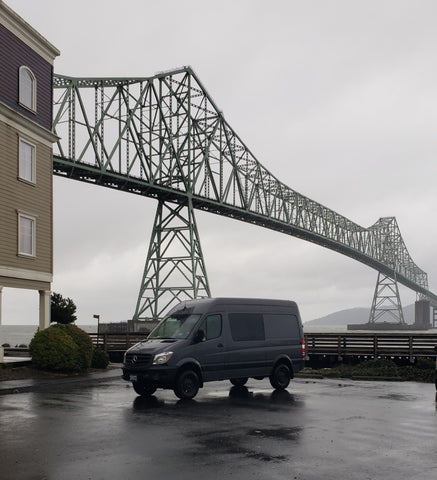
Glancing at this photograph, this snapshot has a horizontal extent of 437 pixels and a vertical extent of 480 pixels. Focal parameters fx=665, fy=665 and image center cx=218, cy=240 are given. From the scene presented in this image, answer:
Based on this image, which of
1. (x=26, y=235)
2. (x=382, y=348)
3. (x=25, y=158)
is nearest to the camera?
(x=26, y=235)

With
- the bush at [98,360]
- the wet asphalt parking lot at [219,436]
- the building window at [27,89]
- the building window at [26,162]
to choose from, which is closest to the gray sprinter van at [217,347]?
the wet asphalt parking lot at [219,436]

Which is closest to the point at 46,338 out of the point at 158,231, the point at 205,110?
the point at 158,231

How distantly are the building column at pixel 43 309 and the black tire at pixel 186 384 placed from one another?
514 inches

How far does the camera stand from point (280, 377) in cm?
1855

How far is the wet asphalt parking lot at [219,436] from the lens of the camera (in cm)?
862

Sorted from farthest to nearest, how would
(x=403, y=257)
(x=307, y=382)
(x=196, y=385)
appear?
(x=403, y=257) → (x=307, y=382) → (x=196, y=385)

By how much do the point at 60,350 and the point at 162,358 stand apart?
872 cm

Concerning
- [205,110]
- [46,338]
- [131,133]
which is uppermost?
[205,110]

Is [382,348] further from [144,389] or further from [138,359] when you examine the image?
[138,359]

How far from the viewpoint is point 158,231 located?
189 ft

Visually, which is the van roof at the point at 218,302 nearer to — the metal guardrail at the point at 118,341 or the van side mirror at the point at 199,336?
the van side mirror at the point at 199,336

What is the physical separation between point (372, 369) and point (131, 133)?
122ft

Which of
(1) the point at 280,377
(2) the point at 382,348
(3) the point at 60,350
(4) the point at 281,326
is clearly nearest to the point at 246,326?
(4) the point at 281,326

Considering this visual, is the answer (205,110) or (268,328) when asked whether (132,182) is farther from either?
(268,328)
